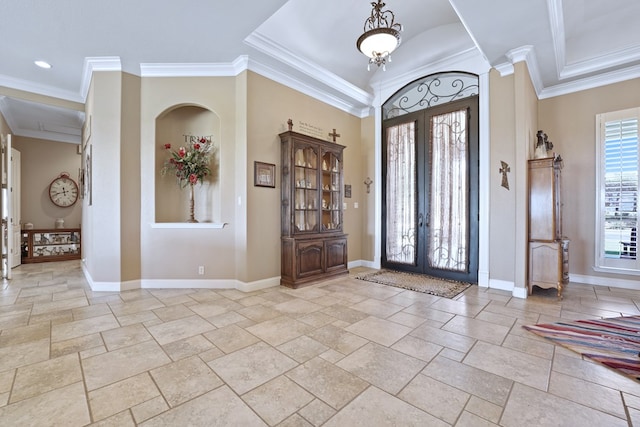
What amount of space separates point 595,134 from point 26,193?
11.5 m

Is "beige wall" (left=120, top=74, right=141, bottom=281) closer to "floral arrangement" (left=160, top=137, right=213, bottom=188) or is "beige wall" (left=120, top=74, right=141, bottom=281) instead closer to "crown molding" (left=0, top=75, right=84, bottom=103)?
"floral arrangement" (left=160, top=137, right=213, bottom=188)

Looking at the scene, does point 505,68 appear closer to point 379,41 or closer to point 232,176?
point 379,41

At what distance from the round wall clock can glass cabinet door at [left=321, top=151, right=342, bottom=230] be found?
22.2 ft

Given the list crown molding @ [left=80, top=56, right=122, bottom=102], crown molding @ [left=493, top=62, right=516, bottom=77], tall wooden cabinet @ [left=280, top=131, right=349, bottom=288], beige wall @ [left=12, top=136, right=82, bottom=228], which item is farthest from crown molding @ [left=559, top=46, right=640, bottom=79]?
beige wall @ [left=12, top=136, right=82, bottom=228]

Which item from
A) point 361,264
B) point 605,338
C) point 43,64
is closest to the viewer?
point 605,338

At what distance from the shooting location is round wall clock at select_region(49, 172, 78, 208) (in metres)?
7.07

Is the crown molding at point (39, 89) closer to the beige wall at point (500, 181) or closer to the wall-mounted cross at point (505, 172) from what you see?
the beige wall at point (500, 181)

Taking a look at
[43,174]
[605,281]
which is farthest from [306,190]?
[43,174]

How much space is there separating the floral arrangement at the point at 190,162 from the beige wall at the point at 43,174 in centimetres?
480

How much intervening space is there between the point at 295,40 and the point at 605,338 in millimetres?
5319

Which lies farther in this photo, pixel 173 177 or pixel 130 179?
pixel 173 177

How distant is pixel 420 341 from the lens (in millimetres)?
2574

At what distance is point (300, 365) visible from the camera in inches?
85.4

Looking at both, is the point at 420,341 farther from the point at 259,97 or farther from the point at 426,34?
the point at 426,34
